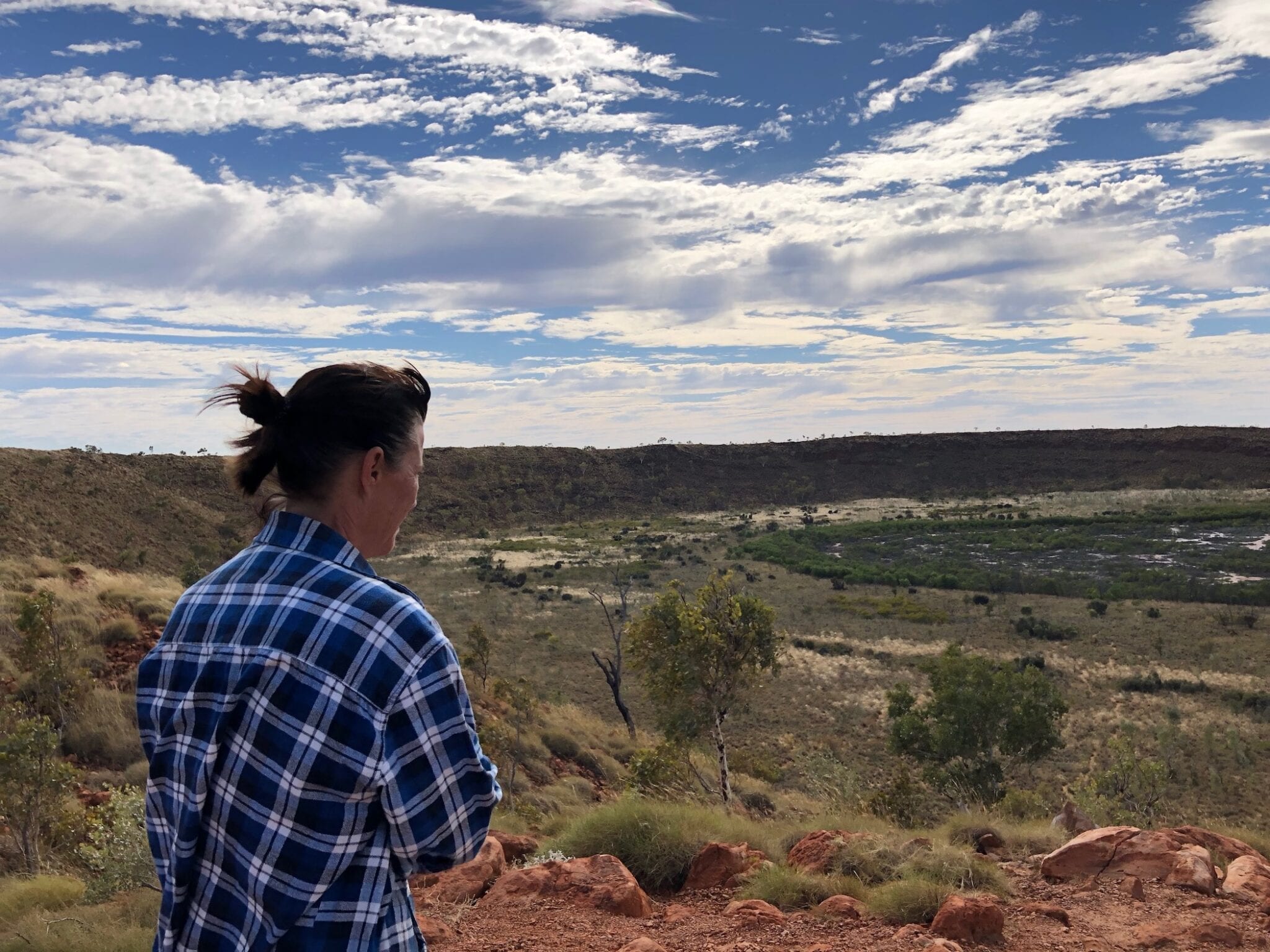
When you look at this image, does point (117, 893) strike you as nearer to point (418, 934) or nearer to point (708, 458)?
point (418, 934)

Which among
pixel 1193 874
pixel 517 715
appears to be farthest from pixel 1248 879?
pixel 517 715

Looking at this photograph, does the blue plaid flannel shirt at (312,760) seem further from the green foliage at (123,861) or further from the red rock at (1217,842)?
the red rock at (1217,842)

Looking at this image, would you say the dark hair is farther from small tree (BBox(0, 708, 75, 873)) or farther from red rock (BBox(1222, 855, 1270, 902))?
small tree (BBox(0, 708, 75, 873))

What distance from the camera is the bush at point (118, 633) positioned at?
12.7 metres

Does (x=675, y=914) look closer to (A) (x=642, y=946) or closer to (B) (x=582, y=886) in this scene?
(B) (x=582, y=886)

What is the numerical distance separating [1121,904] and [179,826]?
17.9 ft

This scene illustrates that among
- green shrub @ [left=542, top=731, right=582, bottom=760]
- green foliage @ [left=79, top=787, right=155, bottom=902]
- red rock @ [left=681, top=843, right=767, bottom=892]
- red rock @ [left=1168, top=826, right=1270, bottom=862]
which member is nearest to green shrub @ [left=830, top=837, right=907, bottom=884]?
red rock @ [left=681, top=843, right=767, bottom=892]

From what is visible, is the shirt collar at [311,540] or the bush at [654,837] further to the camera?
the bush at [654,837]

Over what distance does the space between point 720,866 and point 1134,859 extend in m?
2.57

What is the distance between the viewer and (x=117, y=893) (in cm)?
537

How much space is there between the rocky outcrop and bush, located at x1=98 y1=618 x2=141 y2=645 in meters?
12.0

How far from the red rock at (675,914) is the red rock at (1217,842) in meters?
3.50

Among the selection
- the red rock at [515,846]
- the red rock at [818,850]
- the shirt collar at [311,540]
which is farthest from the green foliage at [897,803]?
the shirt collar at [311,540]

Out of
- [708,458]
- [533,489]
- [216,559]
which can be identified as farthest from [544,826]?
[708,458]
